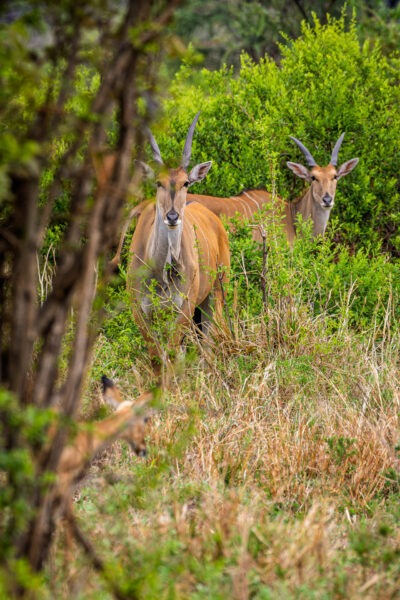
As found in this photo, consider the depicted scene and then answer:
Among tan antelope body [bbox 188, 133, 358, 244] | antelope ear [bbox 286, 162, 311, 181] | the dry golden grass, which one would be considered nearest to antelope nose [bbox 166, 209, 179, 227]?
the dry golden grass

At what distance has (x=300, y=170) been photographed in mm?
8594

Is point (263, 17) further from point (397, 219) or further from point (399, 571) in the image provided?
point (399, 571)

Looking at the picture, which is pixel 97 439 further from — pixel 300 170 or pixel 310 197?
pixel 310 197

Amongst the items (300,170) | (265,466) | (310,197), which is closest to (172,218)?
(265,466)

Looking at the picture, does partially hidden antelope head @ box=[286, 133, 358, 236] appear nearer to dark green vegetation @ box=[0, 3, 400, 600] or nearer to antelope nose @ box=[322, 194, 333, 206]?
antelope nose @ box=[322, 194, 333, 206]

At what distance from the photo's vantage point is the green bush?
800 centimetres

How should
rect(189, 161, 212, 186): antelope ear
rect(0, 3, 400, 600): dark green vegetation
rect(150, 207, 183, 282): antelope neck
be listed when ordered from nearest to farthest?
rect(0, 3, 400, 600): dark green vegetation
rect(150, 207, 183, 282): antelope neck
rect(189, 161, 212, 186): antelope ear

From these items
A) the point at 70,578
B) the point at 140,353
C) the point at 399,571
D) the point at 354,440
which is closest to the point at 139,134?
the point at 70,578

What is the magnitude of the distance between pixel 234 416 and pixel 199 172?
315cm

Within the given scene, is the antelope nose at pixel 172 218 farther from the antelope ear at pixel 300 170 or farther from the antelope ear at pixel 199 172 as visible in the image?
the antelope ear at pixel 300 170

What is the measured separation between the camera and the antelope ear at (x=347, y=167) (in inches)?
319

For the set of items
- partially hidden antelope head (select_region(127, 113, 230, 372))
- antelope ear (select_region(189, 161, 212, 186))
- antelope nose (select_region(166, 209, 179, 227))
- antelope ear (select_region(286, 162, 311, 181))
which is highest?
antelope ear (select_region(189, 161, 212, 186))

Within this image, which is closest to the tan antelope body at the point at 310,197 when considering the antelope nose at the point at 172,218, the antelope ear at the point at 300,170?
the antelope ear at the point at 300,170

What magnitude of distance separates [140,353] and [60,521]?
2.95 meters
